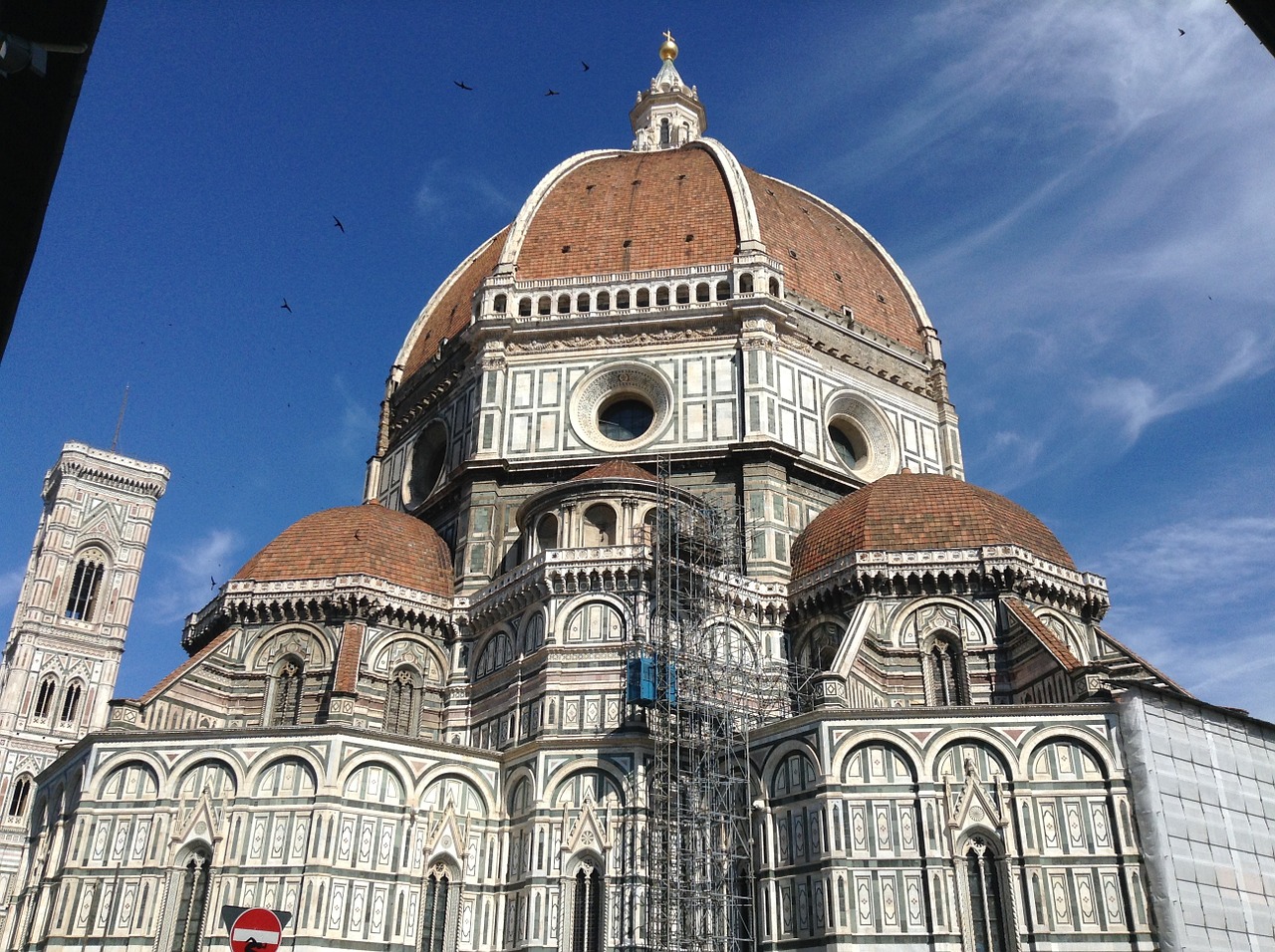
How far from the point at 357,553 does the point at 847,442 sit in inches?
607

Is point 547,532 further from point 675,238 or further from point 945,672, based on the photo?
point 675,238

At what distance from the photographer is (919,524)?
29.9 metres

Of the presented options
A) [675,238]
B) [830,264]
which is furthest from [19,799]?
[830,264]

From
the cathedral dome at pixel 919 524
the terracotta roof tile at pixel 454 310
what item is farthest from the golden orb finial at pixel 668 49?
the cathedral dome at pixel 919 524

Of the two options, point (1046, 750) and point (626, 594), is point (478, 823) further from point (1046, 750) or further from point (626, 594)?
point (1046, 750)

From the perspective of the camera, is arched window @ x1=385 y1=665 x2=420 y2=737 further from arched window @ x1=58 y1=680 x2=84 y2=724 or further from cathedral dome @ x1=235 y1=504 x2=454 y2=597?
arched window @ x1=58 y1=680 x2=84 y2=724

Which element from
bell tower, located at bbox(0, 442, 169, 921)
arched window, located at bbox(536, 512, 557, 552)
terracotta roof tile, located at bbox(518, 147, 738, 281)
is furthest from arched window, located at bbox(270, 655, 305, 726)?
bell tower, located at bbox(0, 442, 169, 921)

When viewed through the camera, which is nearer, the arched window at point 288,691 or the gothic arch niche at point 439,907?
the gothic arch niche at point 439,907

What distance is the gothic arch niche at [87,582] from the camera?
61938mm

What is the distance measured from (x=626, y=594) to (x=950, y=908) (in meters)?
10.0

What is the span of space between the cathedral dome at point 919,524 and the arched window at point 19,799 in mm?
41211

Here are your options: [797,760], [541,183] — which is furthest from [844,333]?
[797,760]

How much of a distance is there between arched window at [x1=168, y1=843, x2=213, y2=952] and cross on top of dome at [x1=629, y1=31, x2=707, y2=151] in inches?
1496

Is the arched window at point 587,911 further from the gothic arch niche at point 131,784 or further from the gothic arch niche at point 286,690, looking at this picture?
the gothic arch niche at point 131,784
